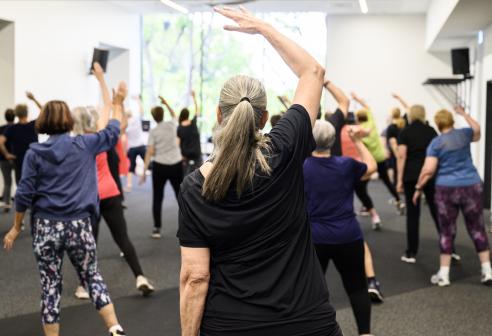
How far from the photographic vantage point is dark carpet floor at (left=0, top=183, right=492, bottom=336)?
420 centimetres

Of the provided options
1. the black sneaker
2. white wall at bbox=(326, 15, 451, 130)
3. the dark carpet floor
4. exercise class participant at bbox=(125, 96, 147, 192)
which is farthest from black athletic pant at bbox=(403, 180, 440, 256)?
white wall at bbox=(326, 15, 451, 130)

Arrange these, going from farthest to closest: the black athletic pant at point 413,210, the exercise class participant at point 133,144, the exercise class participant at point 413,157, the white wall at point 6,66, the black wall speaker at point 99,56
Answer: the black wall speaker at point 99,56 < the exercise class participant at point 133,144 < the white wall at point 6,66 < the exercise class participant at point 413,157 < the black athletic pant at point 413,210

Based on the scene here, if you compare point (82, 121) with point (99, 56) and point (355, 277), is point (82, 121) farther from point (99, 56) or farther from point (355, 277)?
point (99, 56)

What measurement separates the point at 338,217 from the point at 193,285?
1.91 metres

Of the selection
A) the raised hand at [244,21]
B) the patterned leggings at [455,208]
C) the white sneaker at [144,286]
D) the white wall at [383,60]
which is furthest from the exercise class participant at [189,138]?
the white wall at [383,60]

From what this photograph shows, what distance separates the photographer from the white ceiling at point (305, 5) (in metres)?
13.6

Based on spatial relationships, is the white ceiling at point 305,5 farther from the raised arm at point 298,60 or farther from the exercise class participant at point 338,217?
the raised arm at point 298,60

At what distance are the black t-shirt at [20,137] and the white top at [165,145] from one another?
5.04ft

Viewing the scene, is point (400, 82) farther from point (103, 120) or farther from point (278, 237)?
point (278, 237)

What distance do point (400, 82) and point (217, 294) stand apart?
14.2m

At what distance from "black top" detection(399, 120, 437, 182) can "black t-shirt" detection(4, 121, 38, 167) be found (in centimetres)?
430

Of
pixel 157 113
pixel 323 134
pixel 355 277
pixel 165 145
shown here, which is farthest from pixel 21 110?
pixel 355 277

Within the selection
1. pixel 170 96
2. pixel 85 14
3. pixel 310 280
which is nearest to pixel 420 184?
pixel 310 280

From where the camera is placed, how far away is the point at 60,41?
11.9m
